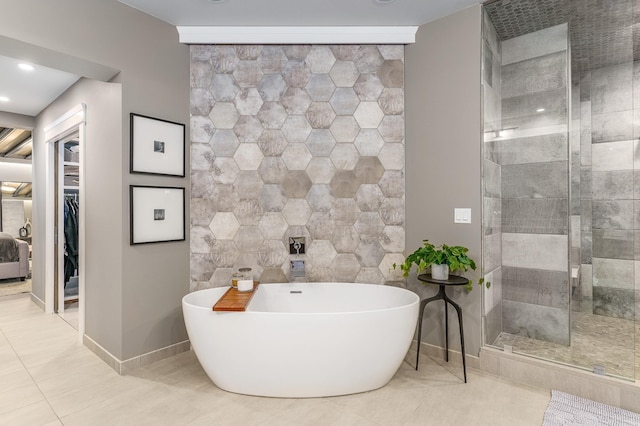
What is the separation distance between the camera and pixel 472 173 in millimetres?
2613

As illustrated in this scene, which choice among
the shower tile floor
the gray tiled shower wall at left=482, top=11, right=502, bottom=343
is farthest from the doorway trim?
the shower tile floor

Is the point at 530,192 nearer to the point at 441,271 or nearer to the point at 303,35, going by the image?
the point at 441,271

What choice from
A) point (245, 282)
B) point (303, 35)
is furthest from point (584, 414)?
point (303, 35)

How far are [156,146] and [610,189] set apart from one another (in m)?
3.71

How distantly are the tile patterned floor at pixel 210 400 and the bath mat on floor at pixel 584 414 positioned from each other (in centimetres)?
6

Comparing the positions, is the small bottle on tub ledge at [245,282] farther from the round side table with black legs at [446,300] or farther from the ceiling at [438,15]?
the ceiling at [438,15]

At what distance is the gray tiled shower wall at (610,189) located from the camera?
8.22 ft

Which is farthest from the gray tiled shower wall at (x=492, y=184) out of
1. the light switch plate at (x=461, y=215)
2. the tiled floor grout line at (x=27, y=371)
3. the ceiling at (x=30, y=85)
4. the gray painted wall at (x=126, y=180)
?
the ceiling at (x=30, y=85)

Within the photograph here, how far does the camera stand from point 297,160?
2973 mm

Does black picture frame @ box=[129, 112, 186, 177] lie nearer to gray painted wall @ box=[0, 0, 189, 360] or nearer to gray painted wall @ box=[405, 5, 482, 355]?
gray painted wall @ box=[0, 0, 189, 360]

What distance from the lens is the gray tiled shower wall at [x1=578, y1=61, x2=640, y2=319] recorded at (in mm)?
2506

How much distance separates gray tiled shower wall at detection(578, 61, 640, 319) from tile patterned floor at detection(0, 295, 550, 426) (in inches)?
43.5

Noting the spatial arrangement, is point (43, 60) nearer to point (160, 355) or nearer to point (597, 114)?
point (160, 355)

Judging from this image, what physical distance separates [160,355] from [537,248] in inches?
127
